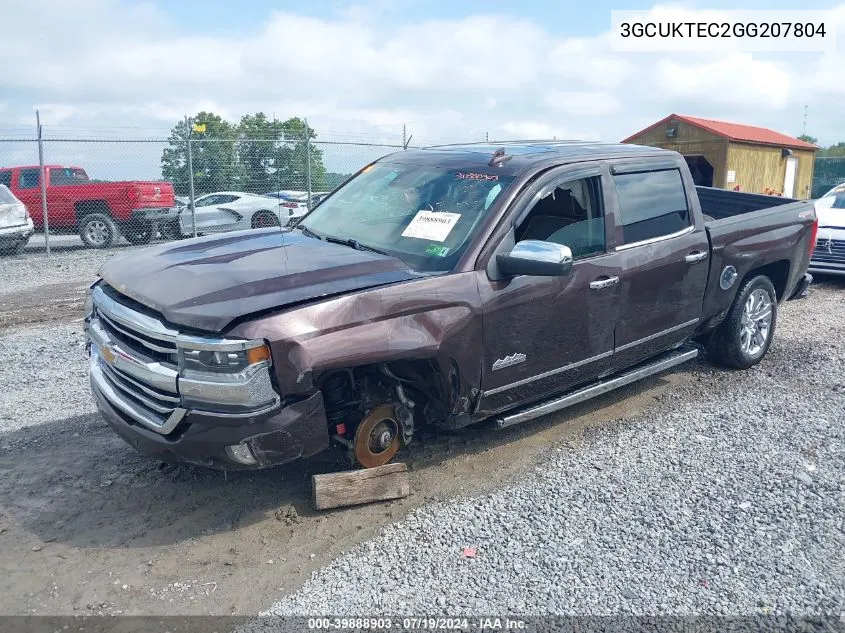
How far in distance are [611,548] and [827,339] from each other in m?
5.07

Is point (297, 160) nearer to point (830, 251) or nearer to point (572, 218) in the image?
point (830, 251)

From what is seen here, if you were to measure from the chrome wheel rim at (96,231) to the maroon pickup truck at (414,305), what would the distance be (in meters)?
12.0

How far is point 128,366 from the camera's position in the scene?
3.56 m

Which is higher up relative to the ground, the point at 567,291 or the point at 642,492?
the point at 567,291

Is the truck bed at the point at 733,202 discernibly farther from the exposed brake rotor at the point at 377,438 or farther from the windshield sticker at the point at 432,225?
the exposed brake rotor at the point at 377,438

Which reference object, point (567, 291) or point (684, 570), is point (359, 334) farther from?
point (684, 570)

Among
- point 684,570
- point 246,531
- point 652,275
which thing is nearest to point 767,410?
point 652,275

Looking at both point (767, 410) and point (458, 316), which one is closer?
point (458, 316)

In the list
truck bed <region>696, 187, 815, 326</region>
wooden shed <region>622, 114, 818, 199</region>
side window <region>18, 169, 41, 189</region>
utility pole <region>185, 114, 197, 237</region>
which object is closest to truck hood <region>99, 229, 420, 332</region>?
truck bed <region>696, 187, 815, 326</region>

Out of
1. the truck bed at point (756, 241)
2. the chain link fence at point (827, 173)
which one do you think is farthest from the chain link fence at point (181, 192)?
the chain link fence at point (827, 173)

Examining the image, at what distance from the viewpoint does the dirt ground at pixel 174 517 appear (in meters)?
3.16

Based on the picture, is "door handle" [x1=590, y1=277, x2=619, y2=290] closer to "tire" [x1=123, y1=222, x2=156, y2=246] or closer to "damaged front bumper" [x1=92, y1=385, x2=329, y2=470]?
"damaged front bumper" [x1=92, y1=385, x2=329, y2=470]

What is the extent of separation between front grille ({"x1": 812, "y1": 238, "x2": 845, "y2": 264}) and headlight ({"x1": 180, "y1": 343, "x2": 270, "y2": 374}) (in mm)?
10053

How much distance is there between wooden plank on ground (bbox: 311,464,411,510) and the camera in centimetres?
376
